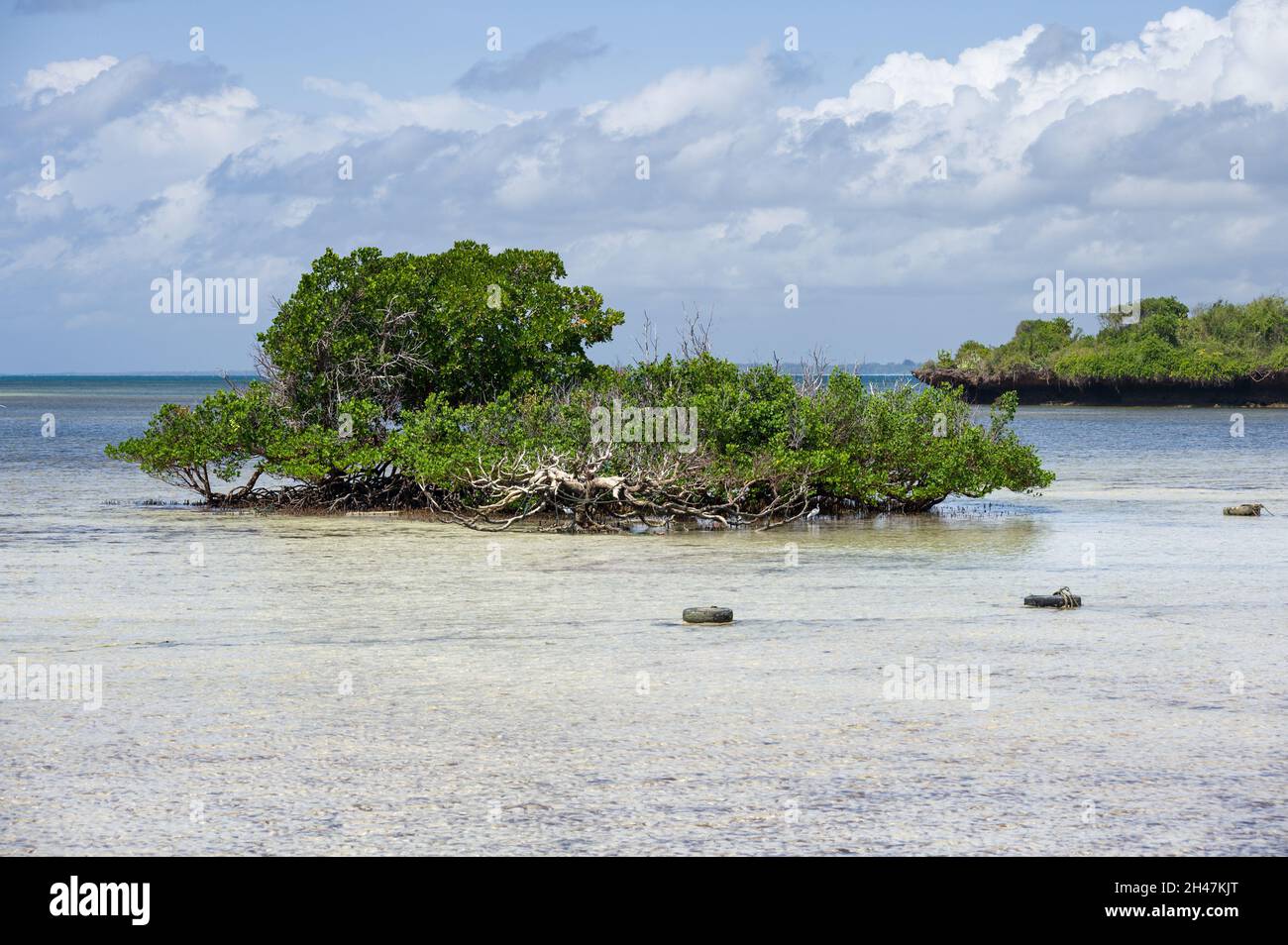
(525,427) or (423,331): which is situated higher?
(423,331)

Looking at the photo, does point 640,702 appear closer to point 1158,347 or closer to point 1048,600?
point 1048,600

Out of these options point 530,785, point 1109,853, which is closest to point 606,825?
point 530,785

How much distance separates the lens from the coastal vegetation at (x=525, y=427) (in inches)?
952

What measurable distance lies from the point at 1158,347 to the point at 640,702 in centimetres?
12162

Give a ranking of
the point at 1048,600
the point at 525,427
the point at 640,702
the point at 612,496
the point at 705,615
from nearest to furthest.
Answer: the point at 640,702 → the point at 705,615 → the point at 1048,600 → the point at 612,496 → the point at 525,427

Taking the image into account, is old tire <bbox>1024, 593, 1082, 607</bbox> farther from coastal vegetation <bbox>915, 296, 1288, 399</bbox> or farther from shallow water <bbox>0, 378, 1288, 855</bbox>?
coastal vegetation <bbox>915, 296, 1288, 399</bbox>

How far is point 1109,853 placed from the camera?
21.9 feet

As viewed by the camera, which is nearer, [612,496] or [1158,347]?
[612,496]

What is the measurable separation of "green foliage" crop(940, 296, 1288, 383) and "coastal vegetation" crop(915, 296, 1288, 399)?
82 mm

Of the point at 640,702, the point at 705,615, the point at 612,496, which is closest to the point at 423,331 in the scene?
the point at 612,496

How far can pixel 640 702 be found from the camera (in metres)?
9.97

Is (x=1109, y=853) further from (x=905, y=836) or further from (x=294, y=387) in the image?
(x=294, y=387)

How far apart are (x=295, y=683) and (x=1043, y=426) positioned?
77.5 m
